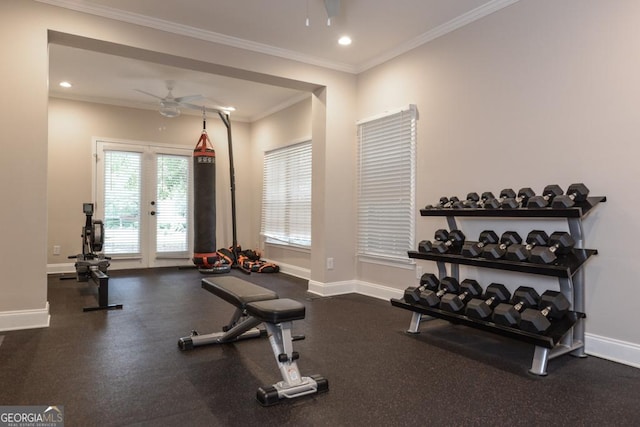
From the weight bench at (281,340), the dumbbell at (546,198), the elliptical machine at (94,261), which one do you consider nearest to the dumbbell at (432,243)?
the dumbbell at (546,198)

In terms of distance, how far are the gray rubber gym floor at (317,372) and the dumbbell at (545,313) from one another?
0.92 ft

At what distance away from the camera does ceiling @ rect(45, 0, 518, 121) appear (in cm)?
337

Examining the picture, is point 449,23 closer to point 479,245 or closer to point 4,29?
point 479,245

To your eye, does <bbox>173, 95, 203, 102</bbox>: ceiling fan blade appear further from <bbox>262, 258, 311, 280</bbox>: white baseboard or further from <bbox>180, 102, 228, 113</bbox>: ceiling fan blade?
<bbox>262, 258, 311, 280</bbox>: white baseboard

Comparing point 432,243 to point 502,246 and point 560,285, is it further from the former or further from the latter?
point 560,285

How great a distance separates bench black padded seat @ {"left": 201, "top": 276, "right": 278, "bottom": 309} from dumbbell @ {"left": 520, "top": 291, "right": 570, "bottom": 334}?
1504 millimetres

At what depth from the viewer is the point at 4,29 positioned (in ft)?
10.2

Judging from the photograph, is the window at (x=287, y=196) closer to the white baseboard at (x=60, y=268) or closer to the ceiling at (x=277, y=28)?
the ceiling at (x=277, y=28)

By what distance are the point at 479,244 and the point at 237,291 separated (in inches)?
71.2

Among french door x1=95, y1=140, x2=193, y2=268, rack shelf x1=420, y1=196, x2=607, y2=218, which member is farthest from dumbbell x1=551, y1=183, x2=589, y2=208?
french door x1=95, y1=140, x2=193, y2=268

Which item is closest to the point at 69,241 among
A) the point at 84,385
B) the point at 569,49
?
the point at 84,385

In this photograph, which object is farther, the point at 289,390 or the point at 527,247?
the point at 527,247

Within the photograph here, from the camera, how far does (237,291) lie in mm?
2486

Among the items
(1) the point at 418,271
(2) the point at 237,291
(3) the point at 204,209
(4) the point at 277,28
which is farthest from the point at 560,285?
(3) the point at 204,209
